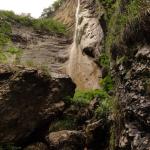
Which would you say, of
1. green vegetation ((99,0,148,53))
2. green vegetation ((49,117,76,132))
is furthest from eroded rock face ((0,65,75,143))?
green vegetation ((99,0,148,53))

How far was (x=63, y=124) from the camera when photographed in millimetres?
15055

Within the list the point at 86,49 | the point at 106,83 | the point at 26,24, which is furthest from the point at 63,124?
Answer: the point at 26,24

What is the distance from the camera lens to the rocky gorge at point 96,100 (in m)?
Result: 11.5

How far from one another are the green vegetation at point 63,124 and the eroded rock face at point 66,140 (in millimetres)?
602

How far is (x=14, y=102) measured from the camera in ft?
45.6

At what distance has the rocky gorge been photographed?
11.5 meters

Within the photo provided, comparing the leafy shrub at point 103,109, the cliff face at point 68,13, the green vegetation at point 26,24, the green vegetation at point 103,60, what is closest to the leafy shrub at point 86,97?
the leafy shrub at point 103,109

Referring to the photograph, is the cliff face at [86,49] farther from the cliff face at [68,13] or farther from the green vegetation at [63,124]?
the green vegetation at [63,124]

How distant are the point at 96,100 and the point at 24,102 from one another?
3.35 m

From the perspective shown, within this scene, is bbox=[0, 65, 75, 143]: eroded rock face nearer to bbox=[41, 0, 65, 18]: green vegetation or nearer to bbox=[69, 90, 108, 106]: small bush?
bbox=[69, 90, 108, 106]: small bush

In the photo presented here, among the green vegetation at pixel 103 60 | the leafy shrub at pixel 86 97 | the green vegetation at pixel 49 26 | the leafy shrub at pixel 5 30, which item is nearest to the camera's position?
the leafy shrub at pixel 86 97

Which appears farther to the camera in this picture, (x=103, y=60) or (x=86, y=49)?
(x=86, y=49)

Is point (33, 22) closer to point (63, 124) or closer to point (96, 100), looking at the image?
point (96, 100)

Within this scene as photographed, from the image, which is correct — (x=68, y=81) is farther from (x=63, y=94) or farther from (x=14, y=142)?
(x=14, y=142)
